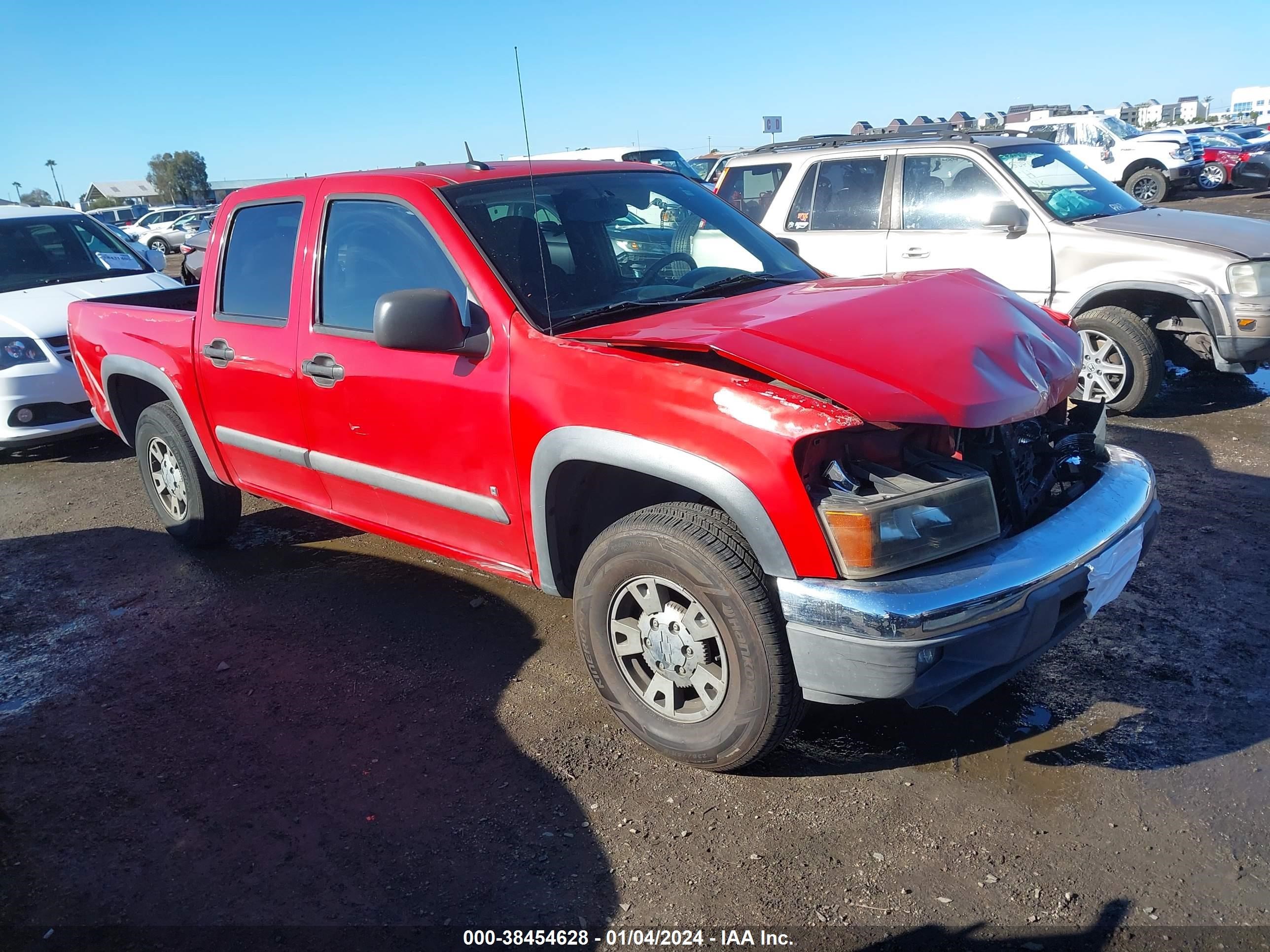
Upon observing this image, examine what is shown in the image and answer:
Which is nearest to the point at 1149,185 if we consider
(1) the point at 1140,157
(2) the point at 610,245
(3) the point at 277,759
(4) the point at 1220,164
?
(1) the point at 1140,157

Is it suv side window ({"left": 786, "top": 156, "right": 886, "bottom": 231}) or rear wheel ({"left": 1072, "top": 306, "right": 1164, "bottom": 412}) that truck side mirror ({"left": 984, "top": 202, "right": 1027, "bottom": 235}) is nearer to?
rear wheel ({"left": 1072, "top": 306, "right": 1164, "bottom": 412})

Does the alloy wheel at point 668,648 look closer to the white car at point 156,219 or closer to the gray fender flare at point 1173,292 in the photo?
the gray fender flare at point 1173,292

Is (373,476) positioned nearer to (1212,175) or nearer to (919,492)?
(919,492)

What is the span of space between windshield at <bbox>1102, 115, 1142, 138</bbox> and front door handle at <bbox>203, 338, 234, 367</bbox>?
1970 cm

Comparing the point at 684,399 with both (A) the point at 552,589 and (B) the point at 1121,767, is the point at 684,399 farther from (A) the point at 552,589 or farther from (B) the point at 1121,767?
(B) the point at 1121,767

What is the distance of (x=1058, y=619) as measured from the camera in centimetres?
272

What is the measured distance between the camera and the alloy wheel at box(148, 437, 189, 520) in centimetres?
505

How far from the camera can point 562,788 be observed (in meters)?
2.96

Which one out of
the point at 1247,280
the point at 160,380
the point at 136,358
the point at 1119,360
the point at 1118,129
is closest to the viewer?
the point at 160,380

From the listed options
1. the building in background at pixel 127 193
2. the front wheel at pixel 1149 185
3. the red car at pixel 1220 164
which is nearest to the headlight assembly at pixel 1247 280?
the front wheel at pixel 1149 185

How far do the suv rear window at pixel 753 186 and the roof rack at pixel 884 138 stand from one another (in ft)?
0.56

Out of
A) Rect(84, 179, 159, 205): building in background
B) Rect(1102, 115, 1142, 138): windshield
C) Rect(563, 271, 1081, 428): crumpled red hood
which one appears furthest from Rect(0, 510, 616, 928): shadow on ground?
Rect(84, 179, 159, 205): building in background

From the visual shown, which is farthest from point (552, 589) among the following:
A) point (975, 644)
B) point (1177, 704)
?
point (1177, 704)

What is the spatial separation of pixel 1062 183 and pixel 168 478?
6.26 meters
